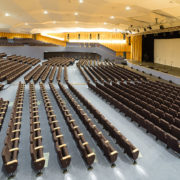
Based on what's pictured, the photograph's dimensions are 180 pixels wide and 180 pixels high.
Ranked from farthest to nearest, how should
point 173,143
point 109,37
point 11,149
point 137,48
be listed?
point 109,37
point 137,48
point 173,143
point 11,149

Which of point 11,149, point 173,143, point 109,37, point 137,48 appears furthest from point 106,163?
point 109,37

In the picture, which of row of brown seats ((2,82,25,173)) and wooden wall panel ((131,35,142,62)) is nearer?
row of brown seats ((2,82,25,173))

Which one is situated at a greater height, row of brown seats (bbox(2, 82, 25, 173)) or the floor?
row of brown seats (bbox(2, 82, 25, 173))

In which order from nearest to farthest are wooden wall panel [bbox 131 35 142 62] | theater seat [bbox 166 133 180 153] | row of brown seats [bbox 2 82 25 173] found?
1. row of brown seats [bbox 2 82 25 173]
2. theater seat [bbox 166 133 180 153]
3. wooden wall panel [bbox 131 35 142 62]

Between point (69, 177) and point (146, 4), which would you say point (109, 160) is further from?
point (146, 4)

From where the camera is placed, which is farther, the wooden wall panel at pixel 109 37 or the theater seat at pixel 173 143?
the wooden wall panel at pixel 109 37

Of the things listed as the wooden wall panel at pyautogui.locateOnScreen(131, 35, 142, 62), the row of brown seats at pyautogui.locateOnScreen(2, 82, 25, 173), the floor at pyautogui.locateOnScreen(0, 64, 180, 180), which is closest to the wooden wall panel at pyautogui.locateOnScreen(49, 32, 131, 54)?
the wooden wall panel at pyautogui.locateOnScreen(131, 35, 142, 62)

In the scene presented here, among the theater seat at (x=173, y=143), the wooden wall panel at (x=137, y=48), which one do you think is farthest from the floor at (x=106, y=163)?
the wooden wall panel at (x=137, y=48)

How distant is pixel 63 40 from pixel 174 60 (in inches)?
547

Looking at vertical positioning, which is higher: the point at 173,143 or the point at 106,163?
the point at 173,143

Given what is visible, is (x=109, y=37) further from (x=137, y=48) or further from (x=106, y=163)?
(x=106, y=163)

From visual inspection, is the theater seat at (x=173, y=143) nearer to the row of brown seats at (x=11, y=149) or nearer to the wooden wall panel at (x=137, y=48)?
the row of brown seats at (x=11, y=149)

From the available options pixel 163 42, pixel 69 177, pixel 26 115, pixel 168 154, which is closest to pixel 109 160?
pixel 69 177

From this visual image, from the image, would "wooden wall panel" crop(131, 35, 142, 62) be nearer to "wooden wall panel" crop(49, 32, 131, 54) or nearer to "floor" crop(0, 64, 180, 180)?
"wooden wall panel" crop(49, 32, 131, 54)
